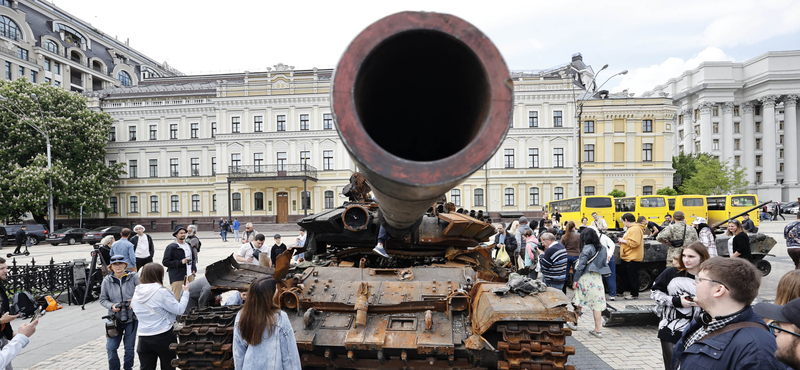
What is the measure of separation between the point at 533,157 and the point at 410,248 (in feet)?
114

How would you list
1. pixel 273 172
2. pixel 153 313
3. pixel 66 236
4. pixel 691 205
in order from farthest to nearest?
1. pixel 273 172
2. pixel 66 236
3. pixel 691 205
4. pixel 153 313

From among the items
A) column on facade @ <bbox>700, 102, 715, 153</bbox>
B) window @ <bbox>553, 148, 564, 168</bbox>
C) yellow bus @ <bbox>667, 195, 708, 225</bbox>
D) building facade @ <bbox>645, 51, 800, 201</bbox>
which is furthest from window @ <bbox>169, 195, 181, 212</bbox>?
column on facade @ <bbox>700, 102, 715, 153</bbox>

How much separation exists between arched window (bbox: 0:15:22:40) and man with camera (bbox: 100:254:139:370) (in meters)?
51.1

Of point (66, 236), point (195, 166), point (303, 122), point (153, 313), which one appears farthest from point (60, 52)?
point (153, 313)

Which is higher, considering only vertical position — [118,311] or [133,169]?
[133,169]

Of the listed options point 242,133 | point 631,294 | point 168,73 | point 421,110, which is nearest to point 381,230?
point 421,110

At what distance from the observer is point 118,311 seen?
15.4ft

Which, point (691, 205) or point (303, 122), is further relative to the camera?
point (303, 122)

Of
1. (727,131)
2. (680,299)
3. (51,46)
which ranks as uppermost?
(51,46)

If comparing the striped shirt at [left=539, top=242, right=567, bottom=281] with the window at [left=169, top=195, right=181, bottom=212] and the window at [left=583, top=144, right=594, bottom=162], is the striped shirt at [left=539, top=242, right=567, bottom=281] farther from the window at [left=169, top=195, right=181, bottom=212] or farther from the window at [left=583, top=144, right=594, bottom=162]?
the window at [left=169, top=195, right=181, bottom=212]

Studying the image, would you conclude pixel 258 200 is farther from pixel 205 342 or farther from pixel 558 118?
pixel 205 342

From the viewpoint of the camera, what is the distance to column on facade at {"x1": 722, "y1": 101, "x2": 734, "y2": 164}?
199 feet

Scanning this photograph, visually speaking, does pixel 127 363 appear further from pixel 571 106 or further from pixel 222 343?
pixel 571 106

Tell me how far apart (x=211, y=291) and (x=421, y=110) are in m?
3.20
